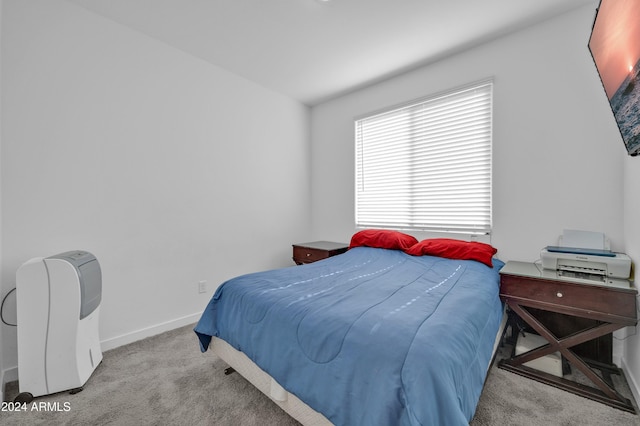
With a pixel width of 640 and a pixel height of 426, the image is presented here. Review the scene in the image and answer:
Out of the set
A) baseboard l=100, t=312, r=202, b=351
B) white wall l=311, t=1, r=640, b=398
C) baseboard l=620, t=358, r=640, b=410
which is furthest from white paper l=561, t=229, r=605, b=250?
baseboard l=100, t=312, r=202, b=351

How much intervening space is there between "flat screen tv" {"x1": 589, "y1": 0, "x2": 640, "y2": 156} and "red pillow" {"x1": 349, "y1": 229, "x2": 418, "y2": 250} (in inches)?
69.7

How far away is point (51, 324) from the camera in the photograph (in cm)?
173

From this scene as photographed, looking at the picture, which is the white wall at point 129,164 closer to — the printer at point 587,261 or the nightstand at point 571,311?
the nightstand at point 571,311

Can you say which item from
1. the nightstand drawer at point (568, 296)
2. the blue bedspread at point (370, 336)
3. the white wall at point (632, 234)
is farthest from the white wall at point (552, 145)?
the blue bedspread at point (370, 336)

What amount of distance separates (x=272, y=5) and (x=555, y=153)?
2633mm

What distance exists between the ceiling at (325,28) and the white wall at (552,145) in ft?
0.64

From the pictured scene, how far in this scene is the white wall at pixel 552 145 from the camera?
205 centimetres

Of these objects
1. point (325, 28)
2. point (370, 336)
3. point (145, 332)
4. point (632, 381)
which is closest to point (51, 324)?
point (145, 332)

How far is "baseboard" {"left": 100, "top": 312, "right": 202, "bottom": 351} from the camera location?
2305mm

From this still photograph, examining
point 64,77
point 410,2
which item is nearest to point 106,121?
point 64,77

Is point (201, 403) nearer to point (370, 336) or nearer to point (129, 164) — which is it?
point (370, 336)

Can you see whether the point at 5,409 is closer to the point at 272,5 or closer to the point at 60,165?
the point at 60,165

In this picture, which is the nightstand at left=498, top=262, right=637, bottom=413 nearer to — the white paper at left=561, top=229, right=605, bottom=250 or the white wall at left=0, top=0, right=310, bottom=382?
the white paper at left=561, top=229, right=605, bottom=250

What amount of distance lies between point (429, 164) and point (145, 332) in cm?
333
